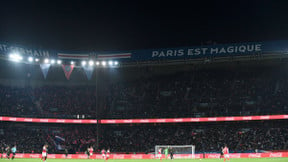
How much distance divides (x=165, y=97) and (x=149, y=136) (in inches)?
307

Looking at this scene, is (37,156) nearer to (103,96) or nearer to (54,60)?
(54,60)

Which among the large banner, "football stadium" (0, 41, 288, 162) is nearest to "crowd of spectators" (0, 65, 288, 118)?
"football stadium" (0, 41, 288, 162)

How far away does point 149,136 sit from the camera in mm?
45031

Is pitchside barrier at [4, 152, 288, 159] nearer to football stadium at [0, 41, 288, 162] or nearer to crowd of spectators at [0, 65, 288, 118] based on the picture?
football stadium at [0, 41, 288, 162]

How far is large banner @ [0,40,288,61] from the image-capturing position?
38000mm

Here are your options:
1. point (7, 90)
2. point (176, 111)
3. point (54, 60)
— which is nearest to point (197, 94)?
point (176, 111)

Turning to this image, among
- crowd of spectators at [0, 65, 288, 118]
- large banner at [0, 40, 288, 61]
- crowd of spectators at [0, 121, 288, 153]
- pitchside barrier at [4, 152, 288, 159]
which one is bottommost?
pitchside barrier at [4, 152, 288, 159]

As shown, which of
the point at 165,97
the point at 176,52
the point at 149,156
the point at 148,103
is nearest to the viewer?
the point at 149,156

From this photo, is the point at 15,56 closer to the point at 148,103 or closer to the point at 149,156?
the point at 148,103

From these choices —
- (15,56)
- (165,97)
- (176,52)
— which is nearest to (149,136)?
(165,97)

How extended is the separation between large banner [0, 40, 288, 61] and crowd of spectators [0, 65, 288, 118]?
5.91 meters

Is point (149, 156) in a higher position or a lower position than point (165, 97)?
lower

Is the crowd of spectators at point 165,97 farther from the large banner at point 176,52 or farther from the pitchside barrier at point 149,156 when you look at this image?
the pitchside barrier at point 149,156

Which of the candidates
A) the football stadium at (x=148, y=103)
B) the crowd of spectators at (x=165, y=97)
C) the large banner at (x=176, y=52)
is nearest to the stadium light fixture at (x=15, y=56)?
the football stadium at (x=148, y=103)
